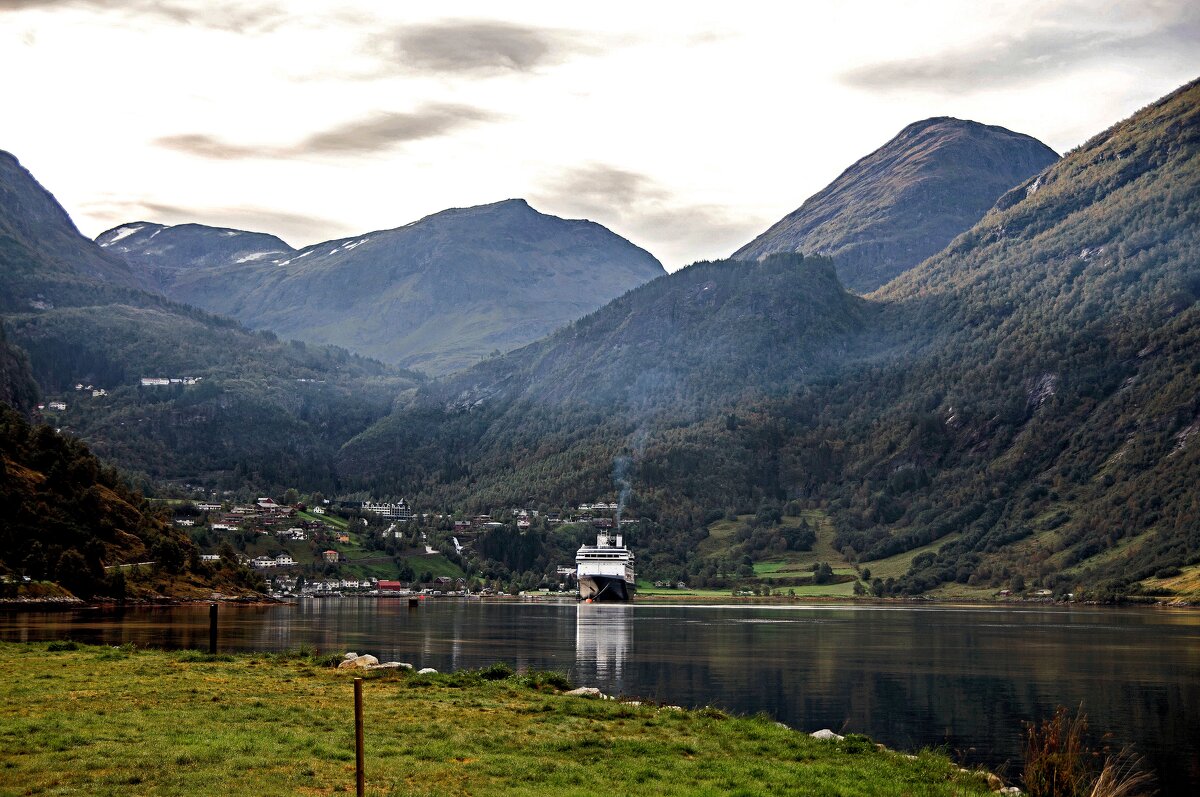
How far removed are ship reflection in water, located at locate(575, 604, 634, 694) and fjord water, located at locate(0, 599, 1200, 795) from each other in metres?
0.19

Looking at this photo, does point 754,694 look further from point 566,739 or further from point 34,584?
point 34,584

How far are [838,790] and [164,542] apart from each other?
126m

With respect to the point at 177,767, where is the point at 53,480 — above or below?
above

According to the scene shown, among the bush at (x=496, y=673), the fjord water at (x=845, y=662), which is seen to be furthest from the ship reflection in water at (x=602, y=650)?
the bush at (x=496, y=673)

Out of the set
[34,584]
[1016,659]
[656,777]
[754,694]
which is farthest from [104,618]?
[656,777]

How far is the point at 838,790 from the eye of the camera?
28.7m

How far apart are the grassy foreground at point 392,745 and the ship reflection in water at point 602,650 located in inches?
784

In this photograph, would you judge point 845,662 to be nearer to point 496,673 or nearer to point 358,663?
point 496,673

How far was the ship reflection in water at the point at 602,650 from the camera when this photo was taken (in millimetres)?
65062

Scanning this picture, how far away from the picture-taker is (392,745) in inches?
1216

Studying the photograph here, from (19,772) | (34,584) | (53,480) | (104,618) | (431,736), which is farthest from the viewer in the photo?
(53,480)

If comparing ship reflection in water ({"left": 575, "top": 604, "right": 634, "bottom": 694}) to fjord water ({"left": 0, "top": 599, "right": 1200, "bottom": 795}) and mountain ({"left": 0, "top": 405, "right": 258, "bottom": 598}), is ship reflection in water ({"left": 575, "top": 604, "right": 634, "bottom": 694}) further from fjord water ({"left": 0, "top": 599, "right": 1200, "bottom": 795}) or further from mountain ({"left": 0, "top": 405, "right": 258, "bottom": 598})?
mountain ({"left": 0, "top": 405, "right": 258, "bottom": 598})

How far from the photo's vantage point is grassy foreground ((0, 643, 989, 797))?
2688 cm

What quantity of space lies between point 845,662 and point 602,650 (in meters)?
19.0
